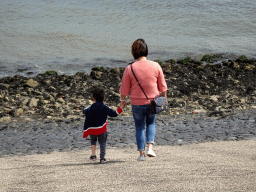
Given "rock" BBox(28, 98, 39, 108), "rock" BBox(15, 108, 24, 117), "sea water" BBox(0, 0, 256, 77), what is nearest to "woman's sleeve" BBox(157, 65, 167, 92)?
"rock" BBox(15, 108, 24, 117)

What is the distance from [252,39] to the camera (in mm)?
27359

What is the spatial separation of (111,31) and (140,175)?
2589 cm

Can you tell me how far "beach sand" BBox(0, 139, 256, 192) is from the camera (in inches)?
160

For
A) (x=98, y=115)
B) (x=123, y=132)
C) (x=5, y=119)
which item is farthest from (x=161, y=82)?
(x=5, y=119)

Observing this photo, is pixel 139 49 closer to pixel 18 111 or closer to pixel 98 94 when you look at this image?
pixel 98 94

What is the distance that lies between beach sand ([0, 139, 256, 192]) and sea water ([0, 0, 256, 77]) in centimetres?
1324

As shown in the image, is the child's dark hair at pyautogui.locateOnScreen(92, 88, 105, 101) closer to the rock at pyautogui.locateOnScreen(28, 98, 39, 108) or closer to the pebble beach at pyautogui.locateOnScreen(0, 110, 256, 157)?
the pebble beach at pyautogui.locateOnScreen(0, 110, 256, 157)

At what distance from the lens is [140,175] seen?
179 inches

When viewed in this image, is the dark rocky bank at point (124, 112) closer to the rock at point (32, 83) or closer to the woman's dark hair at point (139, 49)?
the rock at point (32, 83)

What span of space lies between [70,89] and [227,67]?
348 inches

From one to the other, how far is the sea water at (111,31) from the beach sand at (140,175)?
43.4 ft

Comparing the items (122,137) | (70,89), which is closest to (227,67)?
(70,89)

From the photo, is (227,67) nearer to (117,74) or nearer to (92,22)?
(117,74)

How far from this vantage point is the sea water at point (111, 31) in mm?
21797
